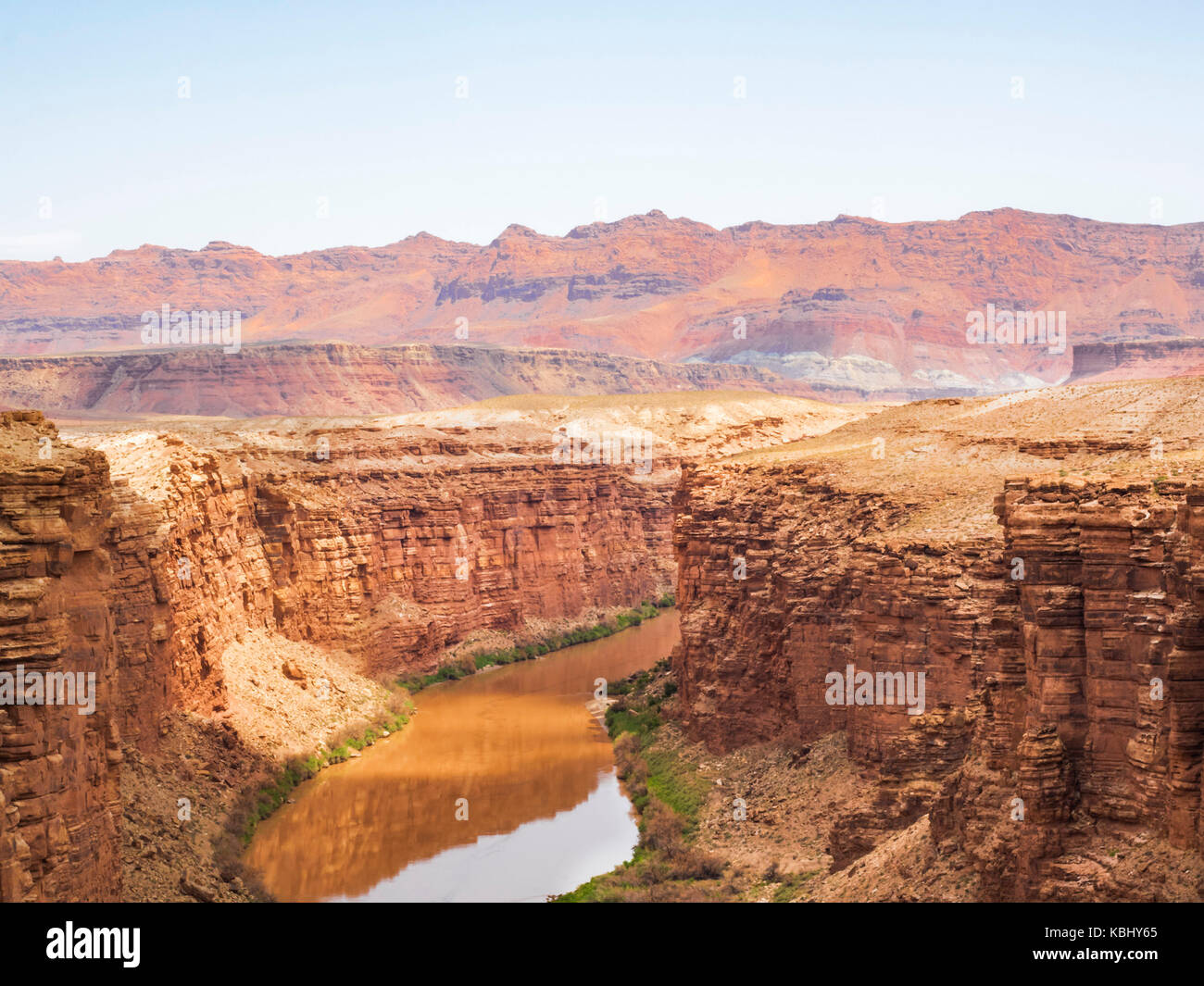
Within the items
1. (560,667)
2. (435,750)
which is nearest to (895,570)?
(435,750)

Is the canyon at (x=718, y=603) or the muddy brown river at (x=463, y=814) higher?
the canyon at (x=718, y=603)

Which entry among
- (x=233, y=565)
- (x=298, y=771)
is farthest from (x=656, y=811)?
(x=233, y=565)

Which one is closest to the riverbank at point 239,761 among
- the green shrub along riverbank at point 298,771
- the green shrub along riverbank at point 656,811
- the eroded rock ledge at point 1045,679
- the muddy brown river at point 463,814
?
the green shrub along riverbank at point 298,771

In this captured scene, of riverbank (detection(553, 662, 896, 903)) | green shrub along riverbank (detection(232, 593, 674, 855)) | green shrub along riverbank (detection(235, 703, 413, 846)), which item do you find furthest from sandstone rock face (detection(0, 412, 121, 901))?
green shrub along riverbank (detection(235, 703, 413, 846))

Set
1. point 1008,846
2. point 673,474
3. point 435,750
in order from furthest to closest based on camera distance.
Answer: point 673,474 < point 435,750 < point 1008,846

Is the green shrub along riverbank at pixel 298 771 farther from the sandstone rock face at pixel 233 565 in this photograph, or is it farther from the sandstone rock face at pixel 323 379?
the sandstone rock face at pixel 323 379

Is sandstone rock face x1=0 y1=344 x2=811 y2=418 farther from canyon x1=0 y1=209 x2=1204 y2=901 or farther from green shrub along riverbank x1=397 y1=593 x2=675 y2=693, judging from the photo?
green shrub along riverbank x1=397 y1=593 x2=675 y2=693
